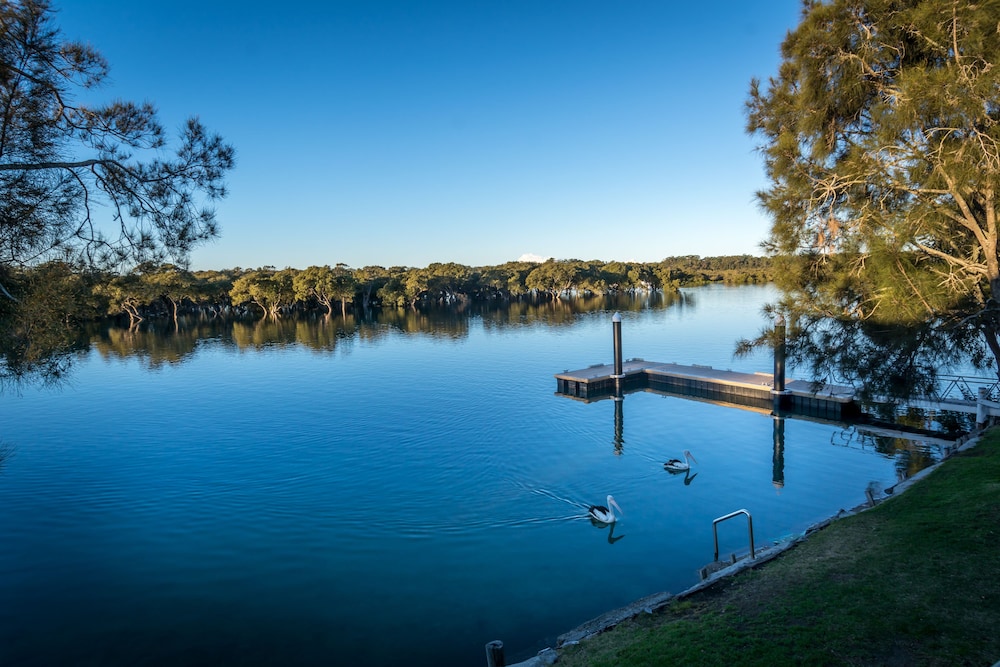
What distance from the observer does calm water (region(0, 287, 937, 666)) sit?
8375mm

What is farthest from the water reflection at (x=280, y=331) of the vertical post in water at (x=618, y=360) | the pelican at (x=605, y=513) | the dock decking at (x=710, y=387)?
the pelican at (x=605, y=513)

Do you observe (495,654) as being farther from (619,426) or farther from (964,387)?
(964,387)

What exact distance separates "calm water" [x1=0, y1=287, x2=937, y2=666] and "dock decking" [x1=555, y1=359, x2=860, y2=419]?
3.34ft

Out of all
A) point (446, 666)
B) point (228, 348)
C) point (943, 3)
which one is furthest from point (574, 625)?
point (228, 348)

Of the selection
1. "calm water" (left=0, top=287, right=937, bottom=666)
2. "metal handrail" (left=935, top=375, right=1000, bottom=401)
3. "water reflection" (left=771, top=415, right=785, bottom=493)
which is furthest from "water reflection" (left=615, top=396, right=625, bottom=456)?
"metal handrail" (left=935, top=375, right=1000, bottom=401)

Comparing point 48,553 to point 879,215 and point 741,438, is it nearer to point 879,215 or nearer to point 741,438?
point 879,215

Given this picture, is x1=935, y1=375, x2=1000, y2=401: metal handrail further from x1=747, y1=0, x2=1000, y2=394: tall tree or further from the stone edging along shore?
the stone edging along shore

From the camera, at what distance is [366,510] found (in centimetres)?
1255

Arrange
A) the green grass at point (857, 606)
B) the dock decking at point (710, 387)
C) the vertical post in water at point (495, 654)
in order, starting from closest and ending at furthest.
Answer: the green grass at point (857, 606), the vertical post in water at point (495, 654), the dock decking at point (710, 387)

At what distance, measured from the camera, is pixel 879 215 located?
923cm

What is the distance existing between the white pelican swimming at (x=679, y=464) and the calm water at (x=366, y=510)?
0.23 m

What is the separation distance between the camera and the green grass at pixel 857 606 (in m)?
4.76

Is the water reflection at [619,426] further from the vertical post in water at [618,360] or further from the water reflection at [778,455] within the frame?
the water reflection at [778,455]

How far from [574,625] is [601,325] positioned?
4346 cm
